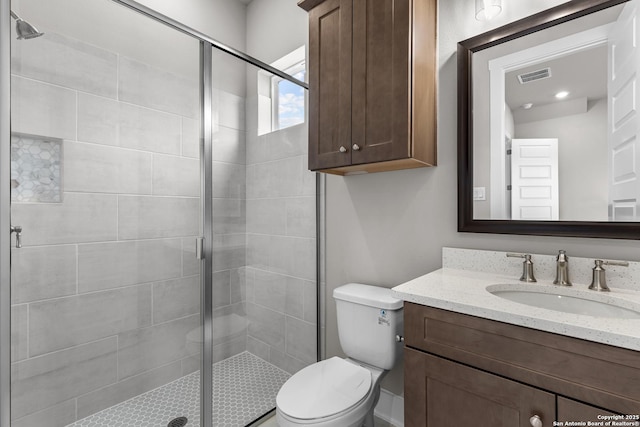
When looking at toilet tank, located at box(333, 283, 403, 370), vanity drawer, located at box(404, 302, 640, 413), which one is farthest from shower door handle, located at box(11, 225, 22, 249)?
vanity drawer, located at box(404, 302, 640, 413)

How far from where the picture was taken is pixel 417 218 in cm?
160

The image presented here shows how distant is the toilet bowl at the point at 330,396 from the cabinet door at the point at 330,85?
0.97 m

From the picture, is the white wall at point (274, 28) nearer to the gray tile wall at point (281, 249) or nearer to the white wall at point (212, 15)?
the white wall at point (212, 15)

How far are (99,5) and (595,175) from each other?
206 centimetres

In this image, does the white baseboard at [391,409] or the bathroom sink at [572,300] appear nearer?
the bathroom sink at [572,300]

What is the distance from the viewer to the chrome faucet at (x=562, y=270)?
116 cm

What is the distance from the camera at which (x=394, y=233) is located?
168 centimetres

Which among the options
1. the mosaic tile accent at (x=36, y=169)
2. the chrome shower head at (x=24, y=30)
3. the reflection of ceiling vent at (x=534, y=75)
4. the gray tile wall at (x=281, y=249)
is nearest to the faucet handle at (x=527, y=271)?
the reflection of ceiling vent at (x=534, y=75)

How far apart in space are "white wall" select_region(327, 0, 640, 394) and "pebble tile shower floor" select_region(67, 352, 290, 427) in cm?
51

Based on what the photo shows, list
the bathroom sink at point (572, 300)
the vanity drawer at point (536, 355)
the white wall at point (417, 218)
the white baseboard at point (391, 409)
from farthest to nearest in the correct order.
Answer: the white baseboard at point (391, 409) → the white wall at point (417, 218) → the bathroom sink at point (572, 300) → the vanity drawer at point (536, 355)

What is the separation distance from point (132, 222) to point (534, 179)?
1692 mm

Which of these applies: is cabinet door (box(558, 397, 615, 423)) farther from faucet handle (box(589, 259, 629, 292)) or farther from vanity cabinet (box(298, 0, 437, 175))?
vanity cabinet (box(298, 0, 437, 175))

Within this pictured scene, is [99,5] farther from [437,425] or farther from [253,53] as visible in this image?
[437,425]

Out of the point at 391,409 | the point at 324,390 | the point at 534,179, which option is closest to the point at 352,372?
the point at 324,390
